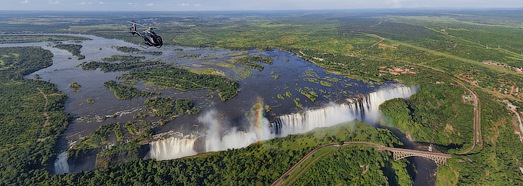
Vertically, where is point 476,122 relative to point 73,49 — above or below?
below

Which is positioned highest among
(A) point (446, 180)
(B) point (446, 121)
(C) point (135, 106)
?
(C) point (135, 106)

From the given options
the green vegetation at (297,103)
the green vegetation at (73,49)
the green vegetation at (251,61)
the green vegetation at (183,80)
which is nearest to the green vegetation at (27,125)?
the green vegetation at (183,80)

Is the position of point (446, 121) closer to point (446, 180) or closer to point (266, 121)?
point (446, 180)

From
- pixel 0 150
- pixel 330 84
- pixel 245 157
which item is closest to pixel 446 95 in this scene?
pixel 330 84

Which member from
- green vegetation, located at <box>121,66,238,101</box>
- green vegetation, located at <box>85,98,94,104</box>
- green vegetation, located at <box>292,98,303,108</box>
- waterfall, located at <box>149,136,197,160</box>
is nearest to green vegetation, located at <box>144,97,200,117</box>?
green vegetation, located at <box>121,66,238,101</box>

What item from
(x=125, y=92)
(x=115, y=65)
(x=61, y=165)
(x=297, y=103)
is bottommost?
(x=61, y=165)

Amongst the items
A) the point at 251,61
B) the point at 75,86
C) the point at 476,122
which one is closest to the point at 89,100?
the point at 75,86

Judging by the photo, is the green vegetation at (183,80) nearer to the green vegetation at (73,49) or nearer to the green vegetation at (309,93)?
the green vegetation at (309,93)

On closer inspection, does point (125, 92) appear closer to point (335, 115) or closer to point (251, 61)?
point (251, 61)
